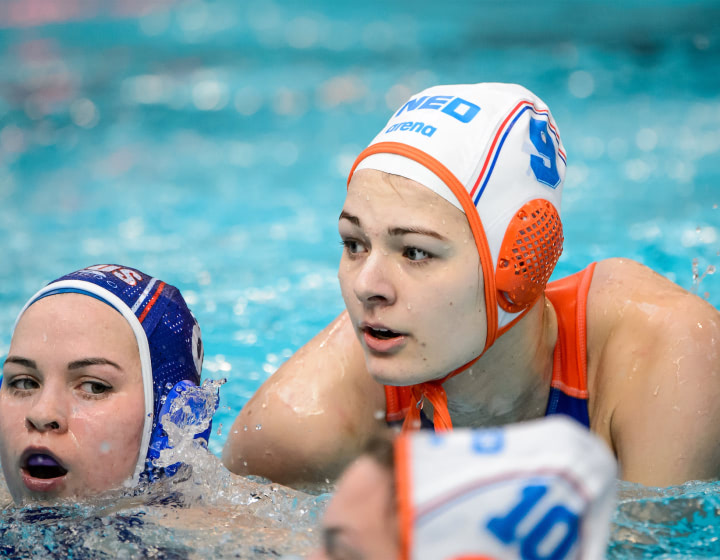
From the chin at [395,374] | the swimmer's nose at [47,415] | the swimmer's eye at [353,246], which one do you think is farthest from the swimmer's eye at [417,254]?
the swimmer's nose at [47,415]

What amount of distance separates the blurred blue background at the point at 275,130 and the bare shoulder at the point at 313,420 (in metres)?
1.07

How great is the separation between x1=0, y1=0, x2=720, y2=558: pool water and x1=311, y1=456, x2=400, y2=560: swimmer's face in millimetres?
1068

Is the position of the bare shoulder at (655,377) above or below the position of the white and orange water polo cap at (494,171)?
below

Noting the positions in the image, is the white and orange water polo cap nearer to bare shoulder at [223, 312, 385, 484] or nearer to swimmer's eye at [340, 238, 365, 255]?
swimmer's eye at [340, 238, 365, 255]

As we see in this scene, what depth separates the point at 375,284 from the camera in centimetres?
250

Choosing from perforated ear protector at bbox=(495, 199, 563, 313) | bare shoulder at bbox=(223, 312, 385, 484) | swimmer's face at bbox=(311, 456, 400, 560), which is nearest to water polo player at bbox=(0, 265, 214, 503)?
bare shoulder at bbox=(223, 312, 385, 484)

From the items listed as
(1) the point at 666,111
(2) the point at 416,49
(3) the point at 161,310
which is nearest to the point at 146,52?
(2) the point at 416,49

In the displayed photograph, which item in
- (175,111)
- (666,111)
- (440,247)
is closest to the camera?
(440,247)

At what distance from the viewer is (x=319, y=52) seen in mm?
10945

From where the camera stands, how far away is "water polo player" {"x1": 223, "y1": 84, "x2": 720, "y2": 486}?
255 cm

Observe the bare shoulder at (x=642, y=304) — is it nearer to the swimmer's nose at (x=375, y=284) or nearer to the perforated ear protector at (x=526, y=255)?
the perforated ear protector at (x=526, y=255)

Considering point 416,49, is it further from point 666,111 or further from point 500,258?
point 500,258

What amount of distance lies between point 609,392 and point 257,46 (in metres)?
9.08

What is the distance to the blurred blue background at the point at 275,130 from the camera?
5.71 meters
